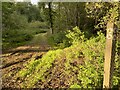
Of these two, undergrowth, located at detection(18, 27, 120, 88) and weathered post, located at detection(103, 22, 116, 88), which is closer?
weathered post, located at detection(103, 22, 116, 88)

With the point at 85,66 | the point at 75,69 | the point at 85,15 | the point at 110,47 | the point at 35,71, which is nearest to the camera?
the point at 110,47

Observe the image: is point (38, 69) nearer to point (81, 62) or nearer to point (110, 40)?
point (81, 62)

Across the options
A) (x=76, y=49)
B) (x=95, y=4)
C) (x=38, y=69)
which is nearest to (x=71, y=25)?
(x=38, y=69)

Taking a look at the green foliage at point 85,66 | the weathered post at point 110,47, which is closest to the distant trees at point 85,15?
the weathered post at point 110,47

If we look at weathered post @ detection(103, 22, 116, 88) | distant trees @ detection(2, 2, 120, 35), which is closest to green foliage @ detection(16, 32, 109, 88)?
distant trees @ detection(2, 2, 120, 35)

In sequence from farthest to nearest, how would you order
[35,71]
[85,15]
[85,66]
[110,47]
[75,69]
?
[85,15], [35,71], [75,69], [85,66], [110,47]

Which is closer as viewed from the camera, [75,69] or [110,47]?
[110,47]

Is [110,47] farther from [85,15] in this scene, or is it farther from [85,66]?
[85,15]

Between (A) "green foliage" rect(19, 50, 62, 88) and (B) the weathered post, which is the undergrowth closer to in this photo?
(A) "green foliage" rect(19, 50, 62, 88)

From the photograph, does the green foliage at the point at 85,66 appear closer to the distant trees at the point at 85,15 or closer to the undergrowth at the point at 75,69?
the undergrowth at the point at 75,69

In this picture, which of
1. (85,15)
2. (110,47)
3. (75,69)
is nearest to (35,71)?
(75,69)

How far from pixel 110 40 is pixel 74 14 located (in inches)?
311

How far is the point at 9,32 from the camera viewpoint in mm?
14641

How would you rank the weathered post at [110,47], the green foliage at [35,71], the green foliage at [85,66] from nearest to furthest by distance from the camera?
the weathered post at [110,47] < the green foliage at [85,66] < the green foliage at [35,71]
